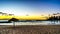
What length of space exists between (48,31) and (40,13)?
2.10 ft

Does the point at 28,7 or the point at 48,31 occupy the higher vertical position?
the point at 28,7

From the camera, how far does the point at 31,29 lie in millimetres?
4180

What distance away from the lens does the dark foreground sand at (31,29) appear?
13.1ft

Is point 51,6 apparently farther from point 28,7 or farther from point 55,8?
point 28,7

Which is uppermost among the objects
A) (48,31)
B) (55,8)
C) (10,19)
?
(55,8)

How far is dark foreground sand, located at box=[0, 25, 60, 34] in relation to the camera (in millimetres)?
3998

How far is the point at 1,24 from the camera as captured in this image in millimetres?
4281

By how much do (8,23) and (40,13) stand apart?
1.00 metres

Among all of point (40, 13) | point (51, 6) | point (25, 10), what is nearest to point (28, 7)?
point (25, 10)

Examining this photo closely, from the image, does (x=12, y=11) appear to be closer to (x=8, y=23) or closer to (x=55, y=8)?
(x=8, y=23)

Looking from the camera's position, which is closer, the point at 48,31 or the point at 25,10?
the point at 48,31

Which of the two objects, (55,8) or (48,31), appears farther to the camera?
(55,8)

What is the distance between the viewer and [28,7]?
14.6ft

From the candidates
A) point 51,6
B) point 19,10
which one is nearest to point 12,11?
point 19,10
